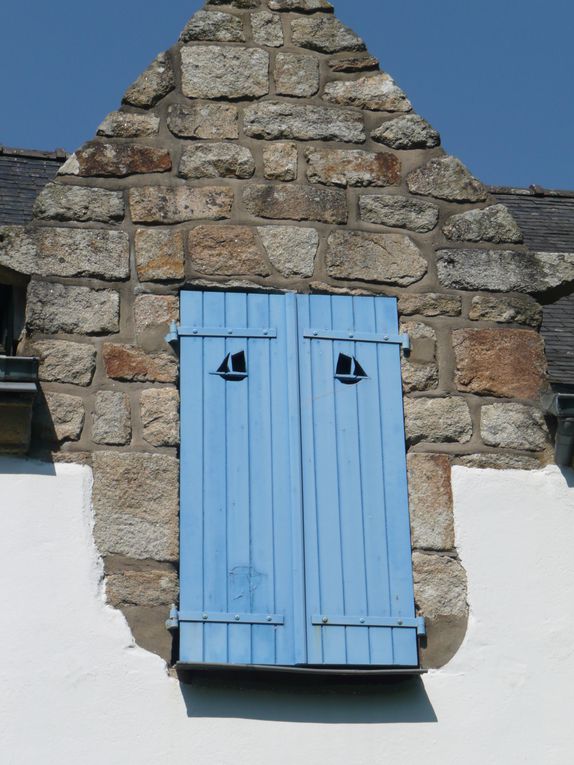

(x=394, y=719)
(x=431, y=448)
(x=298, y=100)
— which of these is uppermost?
(x=298, y=100)

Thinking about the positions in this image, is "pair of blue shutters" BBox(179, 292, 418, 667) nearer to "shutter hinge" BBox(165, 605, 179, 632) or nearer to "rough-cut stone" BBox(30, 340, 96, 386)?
"shutter hinge" BBox(165, 605, 179, 632)

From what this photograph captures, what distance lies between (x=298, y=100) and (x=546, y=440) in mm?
1795

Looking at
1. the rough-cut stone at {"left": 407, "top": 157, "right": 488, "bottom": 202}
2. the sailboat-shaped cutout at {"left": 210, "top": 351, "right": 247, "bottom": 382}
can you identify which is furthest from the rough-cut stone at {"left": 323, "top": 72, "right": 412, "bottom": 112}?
the sailboat-shaped cutout at {"left": 210, "top": 351, "right": 247, "bottom": 382}

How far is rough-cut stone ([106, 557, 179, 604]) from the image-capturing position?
5297mm

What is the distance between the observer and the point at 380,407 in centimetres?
574

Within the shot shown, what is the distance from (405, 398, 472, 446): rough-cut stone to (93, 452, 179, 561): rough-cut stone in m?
0.95

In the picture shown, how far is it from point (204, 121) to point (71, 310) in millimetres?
1052

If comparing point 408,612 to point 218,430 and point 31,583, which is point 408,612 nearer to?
point 218,430

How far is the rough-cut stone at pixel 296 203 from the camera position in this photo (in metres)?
6.10

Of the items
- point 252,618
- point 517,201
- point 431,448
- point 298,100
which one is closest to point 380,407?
point 431,448

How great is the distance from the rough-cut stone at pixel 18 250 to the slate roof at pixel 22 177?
69.0 inches

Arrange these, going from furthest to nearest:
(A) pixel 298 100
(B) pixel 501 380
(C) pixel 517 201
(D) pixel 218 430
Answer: (C) pixel 517 201
(A) pixel 298 100
(B) pixel 501 380
(D) pixel 218 430

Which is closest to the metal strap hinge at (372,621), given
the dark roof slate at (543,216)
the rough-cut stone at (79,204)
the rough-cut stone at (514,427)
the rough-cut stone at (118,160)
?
the rough-cut stone at (514,427)

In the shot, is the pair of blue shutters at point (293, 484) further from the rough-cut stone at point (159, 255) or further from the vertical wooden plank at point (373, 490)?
the rough-cut stone at point (159, 255)
